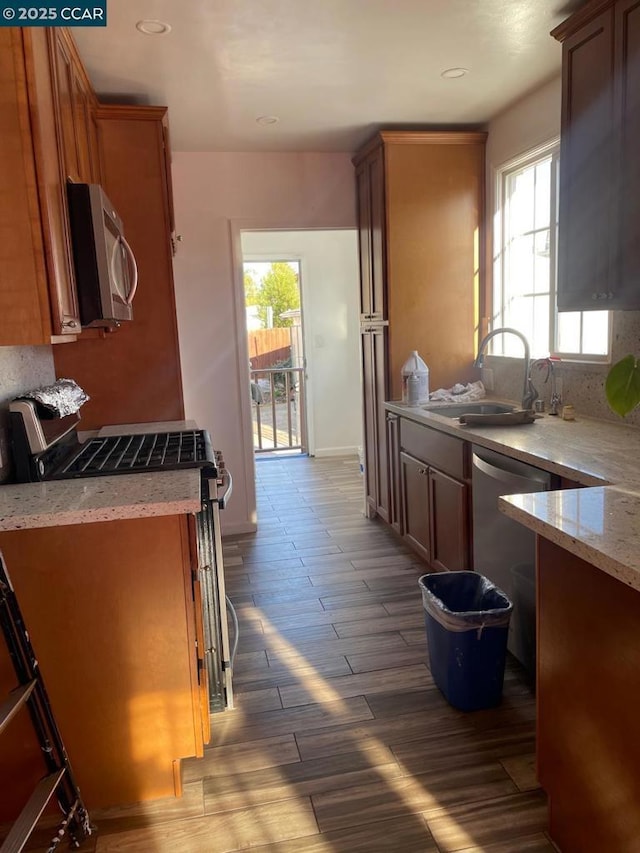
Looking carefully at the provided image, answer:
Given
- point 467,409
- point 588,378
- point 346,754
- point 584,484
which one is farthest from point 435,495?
point 346,754

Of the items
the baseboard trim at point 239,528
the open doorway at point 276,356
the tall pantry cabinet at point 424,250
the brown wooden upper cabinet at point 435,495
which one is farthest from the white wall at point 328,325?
the brown wooden upper cabinet at point 435,495

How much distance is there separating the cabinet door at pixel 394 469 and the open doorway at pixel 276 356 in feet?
9.54

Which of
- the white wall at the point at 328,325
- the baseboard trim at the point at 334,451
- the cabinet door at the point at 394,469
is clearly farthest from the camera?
the baseboard trim at the point at 334,451

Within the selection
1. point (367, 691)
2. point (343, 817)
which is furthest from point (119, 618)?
point (367, 691)

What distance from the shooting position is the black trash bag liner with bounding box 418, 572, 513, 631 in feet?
7.11

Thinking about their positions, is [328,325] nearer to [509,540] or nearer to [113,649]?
[509,540]

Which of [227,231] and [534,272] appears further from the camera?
[227,231]

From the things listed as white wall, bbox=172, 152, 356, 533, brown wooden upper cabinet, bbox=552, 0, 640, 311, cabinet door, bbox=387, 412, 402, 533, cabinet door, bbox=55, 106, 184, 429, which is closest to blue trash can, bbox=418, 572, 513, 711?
brown wooden upper cabinet, bbox=552, 0, 640, 311

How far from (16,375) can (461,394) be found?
241 cm

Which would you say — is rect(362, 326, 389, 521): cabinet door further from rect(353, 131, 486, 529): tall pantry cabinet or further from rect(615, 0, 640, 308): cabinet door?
rect(615, 0, 640, 308): cabinet door

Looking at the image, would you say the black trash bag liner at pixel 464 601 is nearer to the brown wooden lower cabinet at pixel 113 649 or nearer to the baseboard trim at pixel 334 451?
the brown wooden lower cabinet at pixel 113 649

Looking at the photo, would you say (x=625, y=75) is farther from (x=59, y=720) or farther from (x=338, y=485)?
(x=338, y=485)

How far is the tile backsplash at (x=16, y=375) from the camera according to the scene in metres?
1.99

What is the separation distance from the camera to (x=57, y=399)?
221 cm
